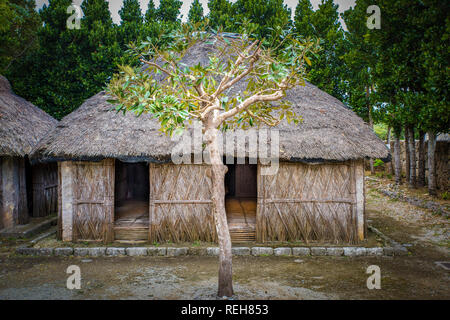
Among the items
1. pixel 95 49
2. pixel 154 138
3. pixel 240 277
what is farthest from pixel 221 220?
pixel 95 49

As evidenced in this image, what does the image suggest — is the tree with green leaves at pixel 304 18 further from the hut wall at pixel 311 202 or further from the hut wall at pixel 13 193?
the hut wall at pixel 13 193

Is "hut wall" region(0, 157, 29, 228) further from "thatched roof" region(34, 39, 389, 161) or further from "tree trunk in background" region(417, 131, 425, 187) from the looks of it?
"tree trunk in background" region(417, 131, 425, 187)

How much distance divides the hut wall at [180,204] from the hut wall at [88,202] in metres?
1.03

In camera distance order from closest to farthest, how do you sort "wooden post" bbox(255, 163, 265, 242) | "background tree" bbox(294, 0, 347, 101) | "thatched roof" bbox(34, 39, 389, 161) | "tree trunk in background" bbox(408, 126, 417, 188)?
1. "thatched roof" bbox(34, 39, 389, 161)
2. "wooden post" bbox(255, 163, 265, 242)
3. "tree trunk in background" bbox(408, 126, 417, 188)
4. "background tree" bbox(294, 0, 347, 101)

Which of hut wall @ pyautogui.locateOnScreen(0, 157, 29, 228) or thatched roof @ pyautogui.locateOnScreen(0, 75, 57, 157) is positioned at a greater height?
thatched roof @ pyautogui.locateOnScreen(0, 75, 57, 157)

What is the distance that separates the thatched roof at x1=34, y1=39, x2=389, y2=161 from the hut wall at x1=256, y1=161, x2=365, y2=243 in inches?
17.9

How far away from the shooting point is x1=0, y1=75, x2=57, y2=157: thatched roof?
830 cm

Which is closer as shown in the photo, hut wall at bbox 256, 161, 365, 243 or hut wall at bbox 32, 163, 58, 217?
hut wall at bbox 256, 161, 365, 243

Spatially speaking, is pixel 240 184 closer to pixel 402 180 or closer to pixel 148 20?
pixel 402 180

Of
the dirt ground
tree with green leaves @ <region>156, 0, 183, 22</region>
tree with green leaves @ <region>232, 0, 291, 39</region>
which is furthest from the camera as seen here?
tree with green leaves @ <region>156, 0, 183, 22</region>

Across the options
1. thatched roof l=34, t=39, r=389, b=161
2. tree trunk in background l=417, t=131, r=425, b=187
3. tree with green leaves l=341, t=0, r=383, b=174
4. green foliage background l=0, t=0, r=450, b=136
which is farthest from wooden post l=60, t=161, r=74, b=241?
tree trunk in background l=417, t=131, r=425, b=187

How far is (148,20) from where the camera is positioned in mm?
17375

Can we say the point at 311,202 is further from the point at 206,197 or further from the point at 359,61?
the point at 359,61
